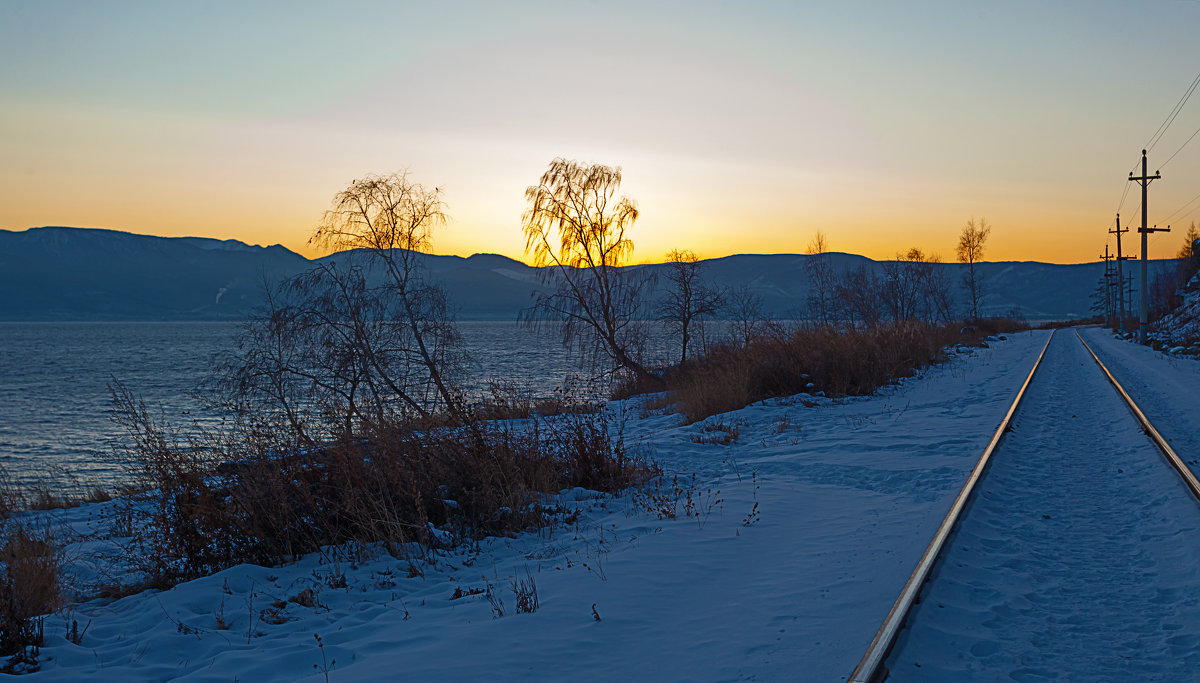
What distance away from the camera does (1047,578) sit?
16.5 ft

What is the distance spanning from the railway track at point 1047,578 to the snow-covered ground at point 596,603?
0.27m

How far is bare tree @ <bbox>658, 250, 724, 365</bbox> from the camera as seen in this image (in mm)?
28516

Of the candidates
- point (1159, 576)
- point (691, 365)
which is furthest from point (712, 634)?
point (691, 365)

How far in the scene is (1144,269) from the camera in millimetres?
37906

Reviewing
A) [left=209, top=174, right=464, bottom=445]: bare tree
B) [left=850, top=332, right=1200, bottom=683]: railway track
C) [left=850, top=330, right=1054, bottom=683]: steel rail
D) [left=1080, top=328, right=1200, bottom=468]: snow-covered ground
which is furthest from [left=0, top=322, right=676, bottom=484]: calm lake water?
[left=1080, top=328, right=1200, bottom=468]: snow-covered ground

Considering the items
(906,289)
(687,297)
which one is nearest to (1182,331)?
(906,289)

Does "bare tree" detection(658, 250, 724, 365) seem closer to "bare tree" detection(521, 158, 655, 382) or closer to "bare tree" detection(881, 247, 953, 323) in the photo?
"bare tree" detection(521, 158, 655, 382)

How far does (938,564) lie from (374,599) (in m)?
4.54

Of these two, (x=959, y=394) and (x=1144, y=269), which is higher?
(x=1144, y=269)

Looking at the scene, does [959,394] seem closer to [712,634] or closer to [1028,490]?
[1028,490]

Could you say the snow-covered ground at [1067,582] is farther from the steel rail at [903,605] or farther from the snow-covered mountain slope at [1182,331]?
the snow-covered mountain slope at [1182,331]

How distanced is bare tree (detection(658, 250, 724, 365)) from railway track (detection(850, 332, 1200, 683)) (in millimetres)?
19667

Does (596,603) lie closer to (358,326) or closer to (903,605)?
(903,605)

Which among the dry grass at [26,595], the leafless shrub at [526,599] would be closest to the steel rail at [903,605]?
the leafless shrub at [526,599]
